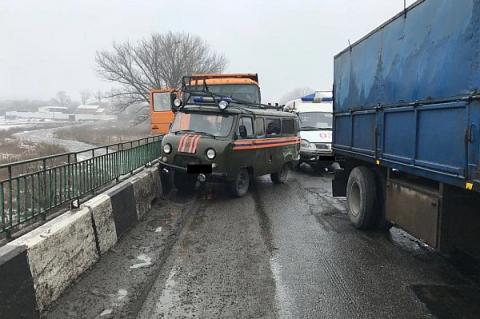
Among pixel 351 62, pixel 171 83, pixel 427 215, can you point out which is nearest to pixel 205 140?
pixel 351 62

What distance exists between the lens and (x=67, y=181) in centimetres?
548

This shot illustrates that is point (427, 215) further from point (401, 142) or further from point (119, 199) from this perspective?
point (119, 199)

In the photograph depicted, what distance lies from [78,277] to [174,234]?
220 centimetres

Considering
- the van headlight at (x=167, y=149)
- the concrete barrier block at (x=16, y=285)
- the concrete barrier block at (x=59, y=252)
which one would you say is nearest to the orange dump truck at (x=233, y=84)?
the van headlight at (x=167, y=149)

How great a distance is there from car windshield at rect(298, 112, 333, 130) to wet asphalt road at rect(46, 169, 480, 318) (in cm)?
812

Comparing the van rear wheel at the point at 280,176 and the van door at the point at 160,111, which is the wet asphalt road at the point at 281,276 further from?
the van door at the point at 160,111

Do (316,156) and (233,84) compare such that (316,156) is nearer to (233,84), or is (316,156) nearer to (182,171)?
(233,84)

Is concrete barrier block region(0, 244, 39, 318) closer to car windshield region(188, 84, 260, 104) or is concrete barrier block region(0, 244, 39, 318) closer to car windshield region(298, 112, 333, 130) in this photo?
car windshield region(188, 84, 260, 104)

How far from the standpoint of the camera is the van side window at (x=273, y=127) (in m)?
11.1

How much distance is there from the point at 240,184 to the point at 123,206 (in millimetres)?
3880

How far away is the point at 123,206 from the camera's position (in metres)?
6.57

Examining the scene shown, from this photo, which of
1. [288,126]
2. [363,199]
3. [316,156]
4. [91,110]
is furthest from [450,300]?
[91,110]

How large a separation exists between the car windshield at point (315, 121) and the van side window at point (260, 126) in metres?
5.10

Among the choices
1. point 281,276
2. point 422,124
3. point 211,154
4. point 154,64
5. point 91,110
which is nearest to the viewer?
point 422,124
